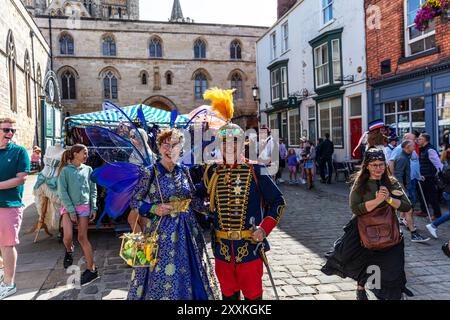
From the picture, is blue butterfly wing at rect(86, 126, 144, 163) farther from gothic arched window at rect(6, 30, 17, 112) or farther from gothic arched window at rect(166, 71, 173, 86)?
gothic arched window at rect(166, 71, 173, 86)

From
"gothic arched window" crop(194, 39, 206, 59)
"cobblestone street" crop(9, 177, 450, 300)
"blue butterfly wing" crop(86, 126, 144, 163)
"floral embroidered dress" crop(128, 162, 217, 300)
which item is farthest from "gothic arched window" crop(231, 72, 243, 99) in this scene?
"floral embroidered dress" crop(128, 162, 217, 300)

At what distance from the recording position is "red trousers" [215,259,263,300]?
283 cm

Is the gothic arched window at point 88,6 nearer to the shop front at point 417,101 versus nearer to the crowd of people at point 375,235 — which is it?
the shop front at point 417,101

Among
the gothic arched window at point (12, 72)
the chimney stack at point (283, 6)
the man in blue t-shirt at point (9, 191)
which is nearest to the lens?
the man in blue t-shirt at point (9, 191)

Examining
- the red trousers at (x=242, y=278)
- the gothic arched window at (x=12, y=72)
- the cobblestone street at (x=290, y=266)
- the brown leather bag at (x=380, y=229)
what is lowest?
the cobblestone street at (x=290, y=266)

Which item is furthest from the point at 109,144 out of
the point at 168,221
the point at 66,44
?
the point at 66,44

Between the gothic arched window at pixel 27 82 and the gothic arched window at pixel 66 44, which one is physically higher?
the gothic arched window at pixel 66 44

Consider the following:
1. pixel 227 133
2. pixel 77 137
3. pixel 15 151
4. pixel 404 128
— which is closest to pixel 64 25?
pixel 77 137

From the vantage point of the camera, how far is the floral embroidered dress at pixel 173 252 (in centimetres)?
291

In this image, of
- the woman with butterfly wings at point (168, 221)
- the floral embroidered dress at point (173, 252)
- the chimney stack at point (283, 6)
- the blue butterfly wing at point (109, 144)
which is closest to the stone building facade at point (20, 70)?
the blue butterfly wing at point (109, 144)

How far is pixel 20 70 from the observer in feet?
62.4

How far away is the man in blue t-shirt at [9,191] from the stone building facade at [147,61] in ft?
92.0

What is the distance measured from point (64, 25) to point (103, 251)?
106 ft
